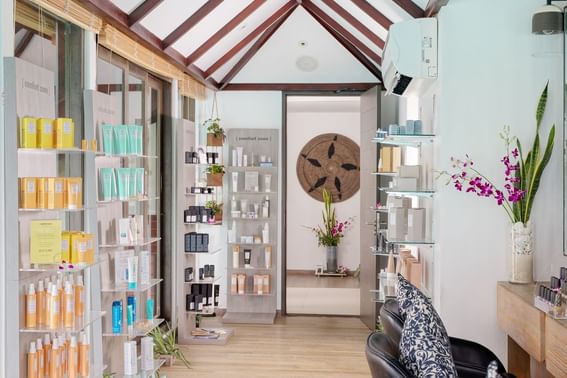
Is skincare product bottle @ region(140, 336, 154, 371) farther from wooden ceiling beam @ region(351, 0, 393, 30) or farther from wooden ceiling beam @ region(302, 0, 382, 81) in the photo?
wooden ceiling beam @ region(302, 0, 382, 81)

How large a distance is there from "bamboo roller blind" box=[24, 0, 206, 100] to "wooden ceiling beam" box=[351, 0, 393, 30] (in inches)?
66.1

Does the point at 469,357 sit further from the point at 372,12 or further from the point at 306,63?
the point at 306,63

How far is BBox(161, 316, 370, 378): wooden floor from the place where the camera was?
5.45m

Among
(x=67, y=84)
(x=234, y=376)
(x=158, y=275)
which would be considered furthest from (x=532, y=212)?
(x=158, y=275)

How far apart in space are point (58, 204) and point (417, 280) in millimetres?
2737

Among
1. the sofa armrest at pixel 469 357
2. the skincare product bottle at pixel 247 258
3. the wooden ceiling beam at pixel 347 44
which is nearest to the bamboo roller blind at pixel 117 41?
the wooden ceiling beam at pixel 347 44

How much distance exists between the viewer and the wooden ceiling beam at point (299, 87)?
761cm

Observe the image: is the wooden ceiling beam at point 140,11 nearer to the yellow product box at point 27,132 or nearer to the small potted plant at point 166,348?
the yellow product box at point 27,132

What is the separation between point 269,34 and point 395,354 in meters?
5.01

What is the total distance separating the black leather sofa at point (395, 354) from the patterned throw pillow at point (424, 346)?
58 millimetres

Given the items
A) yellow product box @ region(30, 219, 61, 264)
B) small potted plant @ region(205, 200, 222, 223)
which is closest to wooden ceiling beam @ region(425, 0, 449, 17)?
yellow product box @ region(30, 219, 61, 264)

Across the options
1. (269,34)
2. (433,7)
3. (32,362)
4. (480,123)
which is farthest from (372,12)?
(32,362)

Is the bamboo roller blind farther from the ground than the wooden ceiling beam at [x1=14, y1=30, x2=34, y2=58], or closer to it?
farther from the ground

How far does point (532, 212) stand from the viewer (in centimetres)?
420
